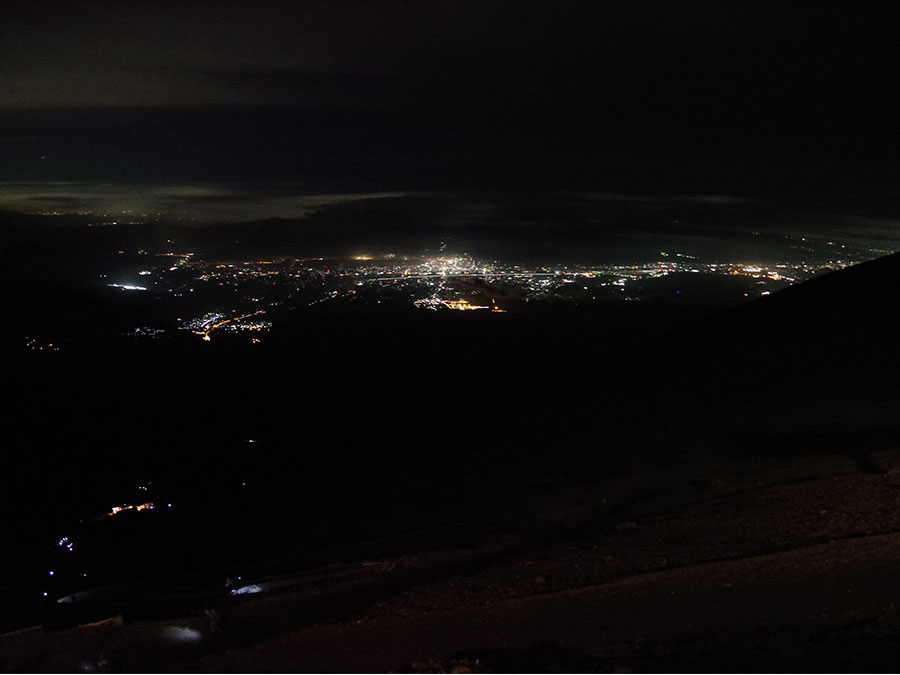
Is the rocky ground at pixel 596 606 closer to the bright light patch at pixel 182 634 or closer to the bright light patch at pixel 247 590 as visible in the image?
the bright light patch at pixel 182 634

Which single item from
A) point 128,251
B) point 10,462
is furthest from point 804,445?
point 128,251

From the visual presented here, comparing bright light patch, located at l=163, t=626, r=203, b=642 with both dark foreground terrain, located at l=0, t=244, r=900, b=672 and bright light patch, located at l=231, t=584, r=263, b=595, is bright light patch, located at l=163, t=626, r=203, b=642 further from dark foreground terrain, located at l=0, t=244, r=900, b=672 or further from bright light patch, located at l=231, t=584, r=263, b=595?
bright light patch, located at l=231, t=584, r=263, b=595

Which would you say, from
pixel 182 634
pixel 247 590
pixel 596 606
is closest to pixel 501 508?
pixel 247 590

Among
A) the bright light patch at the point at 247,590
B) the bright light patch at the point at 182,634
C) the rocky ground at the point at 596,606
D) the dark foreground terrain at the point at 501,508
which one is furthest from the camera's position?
the bright light patch at the point at 247,590

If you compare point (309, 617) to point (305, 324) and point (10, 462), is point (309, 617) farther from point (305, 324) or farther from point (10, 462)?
point (305, 324)

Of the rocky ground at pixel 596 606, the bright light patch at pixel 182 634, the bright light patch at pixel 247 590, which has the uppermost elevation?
the rocky ground at pixel 596 606

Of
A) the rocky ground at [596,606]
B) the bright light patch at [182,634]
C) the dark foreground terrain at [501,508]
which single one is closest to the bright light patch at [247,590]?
the dark foreground terrain at [501,508]

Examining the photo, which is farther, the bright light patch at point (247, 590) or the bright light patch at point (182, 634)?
the bright light patch at point (247, 590)

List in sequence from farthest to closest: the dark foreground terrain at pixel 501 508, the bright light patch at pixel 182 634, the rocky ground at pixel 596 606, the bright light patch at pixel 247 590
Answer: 1. the bright light patch at pixel 247 590
2. the bright light patch at pixel 182 634
3. the dark foreground terrain at pixel 501 508
4. the rocky ground at pixel 596 606
